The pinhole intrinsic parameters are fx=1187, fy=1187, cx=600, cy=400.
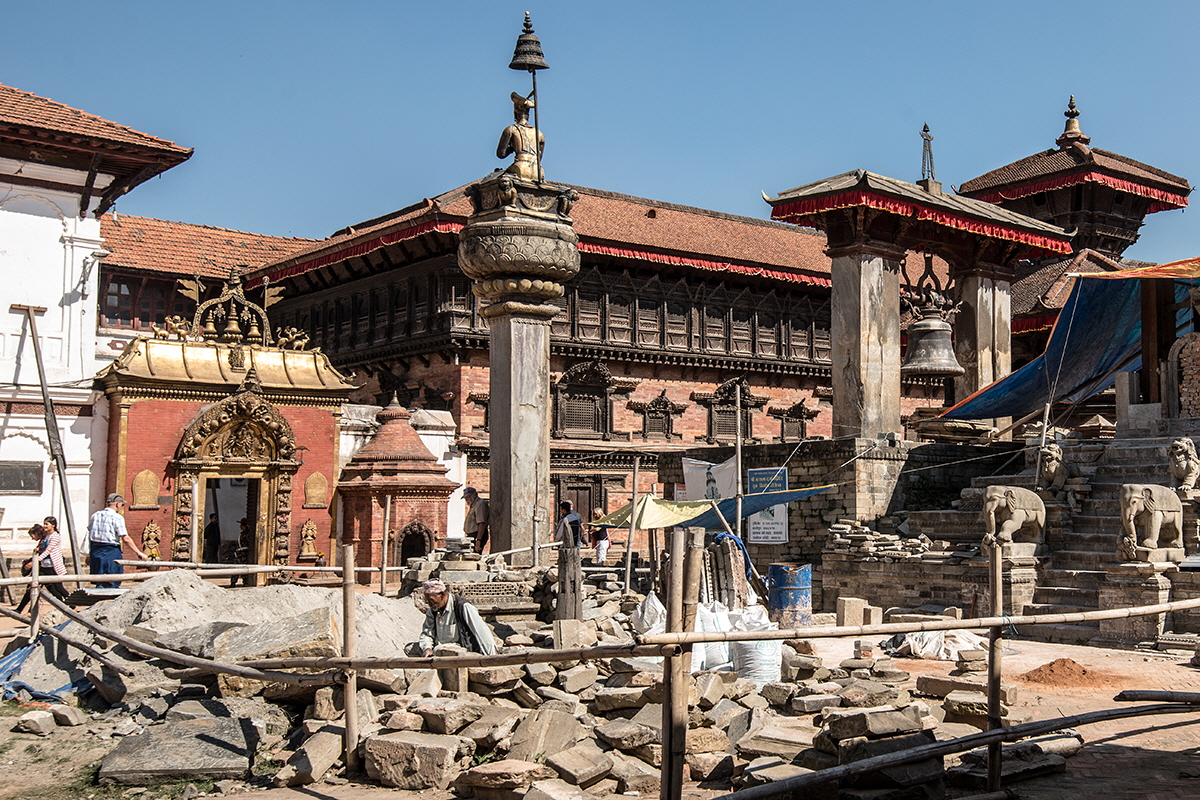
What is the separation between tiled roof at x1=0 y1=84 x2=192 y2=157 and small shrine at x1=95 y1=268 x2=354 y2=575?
2765 millimetres

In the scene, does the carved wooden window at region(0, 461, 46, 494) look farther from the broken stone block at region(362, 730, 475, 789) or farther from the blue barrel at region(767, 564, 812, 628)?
the broken stone block at region(362, 730, 475, 789)

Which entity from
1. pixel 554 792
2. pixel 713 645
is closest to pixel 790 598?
pixel 713 645

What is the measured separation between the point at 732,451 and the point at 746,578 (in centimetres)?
618

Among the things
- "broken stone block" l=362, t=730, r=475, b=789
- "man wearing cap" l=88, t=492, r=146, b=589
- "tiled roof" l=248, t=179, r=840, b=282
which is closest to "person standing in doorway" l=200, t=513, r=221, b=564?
"tiled roof" l=248, t=179, r=840, b=282

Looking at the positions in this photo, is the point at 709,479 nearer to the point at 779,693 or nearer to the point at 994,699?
the point at 779,693

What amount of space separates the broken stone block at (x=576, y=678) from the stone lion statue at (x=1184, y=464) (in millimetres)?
8666

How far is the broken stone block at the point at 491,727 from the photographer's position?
7938 mm

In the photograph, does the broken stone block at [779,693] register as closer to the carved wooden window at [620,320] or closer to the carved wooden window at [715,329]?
the carved wooden window at [620,320]

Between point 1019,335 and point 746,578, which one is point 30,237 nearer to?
point 746,578

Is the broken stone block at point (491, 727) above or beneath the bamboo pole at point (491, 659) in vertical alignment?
beneath

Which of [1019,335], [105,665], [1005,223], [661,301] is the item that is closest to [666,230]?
[661,301]

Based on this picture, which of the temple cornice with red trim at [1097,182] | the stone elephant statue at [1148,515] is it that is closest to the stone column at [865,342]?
the stone elephant statue at [1148,515]

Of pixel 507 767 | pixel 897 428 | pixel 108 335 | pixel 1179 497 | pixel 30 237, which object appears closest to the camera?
pixel 507 767

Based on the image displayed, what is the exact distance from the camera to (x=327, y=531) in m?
21.4
